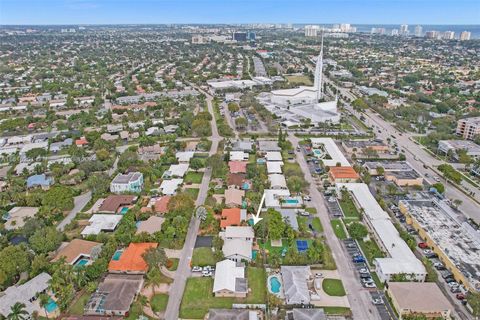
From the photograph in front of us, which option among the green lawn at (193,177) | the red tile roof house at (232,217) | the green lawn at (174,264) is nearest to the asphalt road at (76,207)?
the green lawn at (193,177)

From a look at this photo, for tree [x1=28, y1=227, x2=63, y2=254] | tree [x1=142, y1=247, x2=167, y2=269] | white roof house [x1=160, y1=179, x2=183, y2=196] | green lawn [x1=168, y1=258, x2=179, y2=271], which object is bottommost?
green lawn [x1=168, y1=258, x2=179, y2=271]

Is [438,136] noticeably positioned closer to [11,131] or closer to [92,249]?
[92,249]

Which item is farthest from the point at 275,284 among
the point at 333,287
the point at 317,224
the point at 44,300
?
the point at 44,300

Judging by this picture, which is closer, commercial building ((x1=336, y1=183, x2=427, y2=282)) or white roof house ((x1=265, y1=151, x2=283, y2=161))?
commercial building ((x1=336, y1=183, x2=427, y2=282))

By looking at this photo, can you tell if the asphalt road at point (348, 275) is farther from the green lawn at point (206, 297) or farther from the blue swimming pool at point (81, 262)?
the blue swimming pool at point (81, 262)

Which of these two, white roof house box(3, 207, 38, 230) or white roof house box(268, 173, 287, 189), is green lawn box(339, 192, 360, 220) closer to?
white roof house box(268, 173, 287, 189)

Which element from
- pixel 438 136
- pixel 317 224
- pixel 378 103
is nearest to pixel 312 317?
pixel 317 224

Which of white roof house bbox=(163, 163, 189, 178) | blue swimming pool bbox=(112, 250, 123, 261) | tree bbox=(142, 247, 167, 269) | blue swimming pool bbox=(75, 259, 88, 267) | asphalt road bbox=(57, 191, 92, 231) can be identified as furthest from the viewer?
white roof house bbox=(163, 163, 189, 178)

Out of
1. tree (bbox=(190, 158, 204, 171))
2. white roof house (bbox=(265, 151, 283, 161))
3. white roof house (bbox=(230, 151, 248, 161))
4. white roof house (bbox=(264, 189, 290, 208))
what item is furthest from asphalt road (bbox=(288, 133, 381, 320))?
tree (bbox=(190, 158, 204, 171))

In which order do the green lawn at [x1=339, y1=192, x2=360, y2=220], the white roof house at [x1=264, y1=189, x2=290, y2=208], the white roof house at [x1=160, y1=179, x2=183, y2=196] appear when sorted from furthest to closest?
1. the white roof house at [x1=160, y1=179, x2=183, y2=196]
2. the white roof house at [x1=264, y1=189, x2=290, y2=208]
3. the green lawn at [x1=339, y1=192, x2=360, y2=220]
